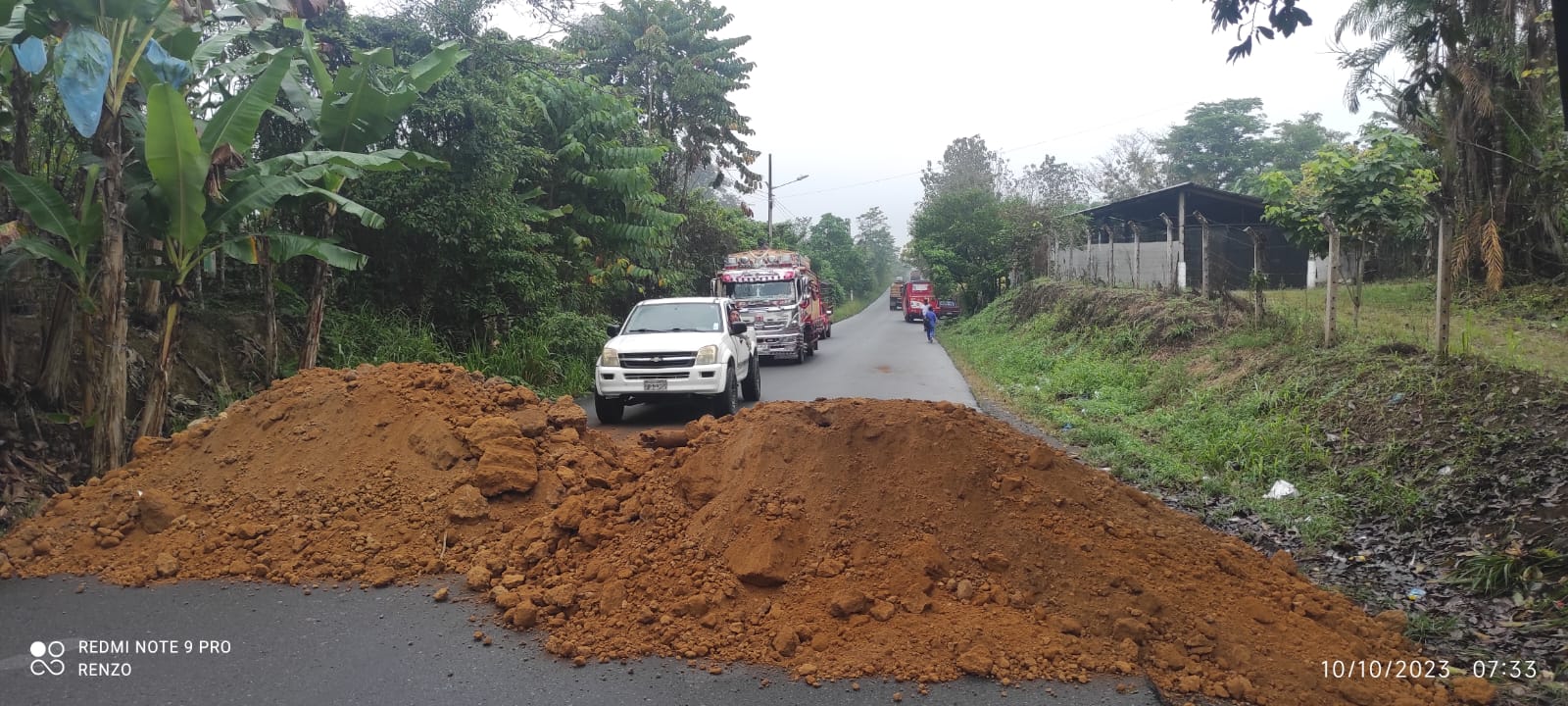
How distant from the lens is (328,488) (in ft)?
21.9

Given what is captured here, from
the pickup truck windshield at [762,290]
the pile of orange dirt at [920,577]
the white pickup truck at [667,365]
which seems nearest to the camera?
the pile of orange dirt at [920,577]

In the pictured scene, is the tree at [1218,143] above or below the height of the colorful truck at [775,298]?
above

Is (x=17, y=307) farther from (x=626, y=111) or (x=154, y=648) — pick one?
(x=626, y=111)

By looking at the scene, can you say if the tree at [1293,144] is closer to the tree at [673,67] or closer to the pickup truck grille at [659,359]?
the tree at [673,67]

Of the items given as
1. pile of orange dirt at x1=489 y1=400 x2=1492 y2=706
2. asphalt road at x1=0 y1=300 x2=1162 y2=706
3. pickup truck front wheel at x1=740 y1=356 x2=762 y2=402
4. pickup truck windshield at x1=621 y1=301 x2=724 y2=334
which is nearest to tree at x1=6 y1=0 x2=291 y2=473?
asphalt road at x1=0 y1=300 x2=1162 y2=706

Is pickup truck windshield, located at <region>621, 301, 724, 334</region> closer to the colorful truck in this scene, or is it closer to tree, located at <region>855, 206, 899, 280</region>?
the colorful truck

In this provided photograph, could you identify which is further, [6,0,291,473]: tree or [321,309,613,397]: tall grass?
[321,309,613,397]: tall grass

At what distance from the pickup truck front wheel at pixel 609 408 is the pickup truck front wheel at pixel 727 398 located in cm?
128

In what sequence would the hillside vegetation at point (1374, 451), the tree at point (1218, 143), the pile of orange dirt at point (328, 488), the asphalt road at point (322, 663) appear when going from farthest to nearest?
the tree at point (1218, 143) < the pile of orange dirt at point (328, 488) < the hillside vegetation at point (1374, 451) < the asphalt road at point (322, 663)

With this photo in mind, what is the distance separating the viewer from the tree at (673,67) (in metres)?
29.8

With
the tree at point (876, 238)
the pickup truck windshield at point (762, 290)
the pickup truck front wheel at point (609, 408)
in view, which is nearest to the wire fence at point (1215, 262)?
the pickup truck windshield at point (762, 290)

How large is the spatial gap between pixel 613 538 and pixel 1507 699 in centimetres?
460
